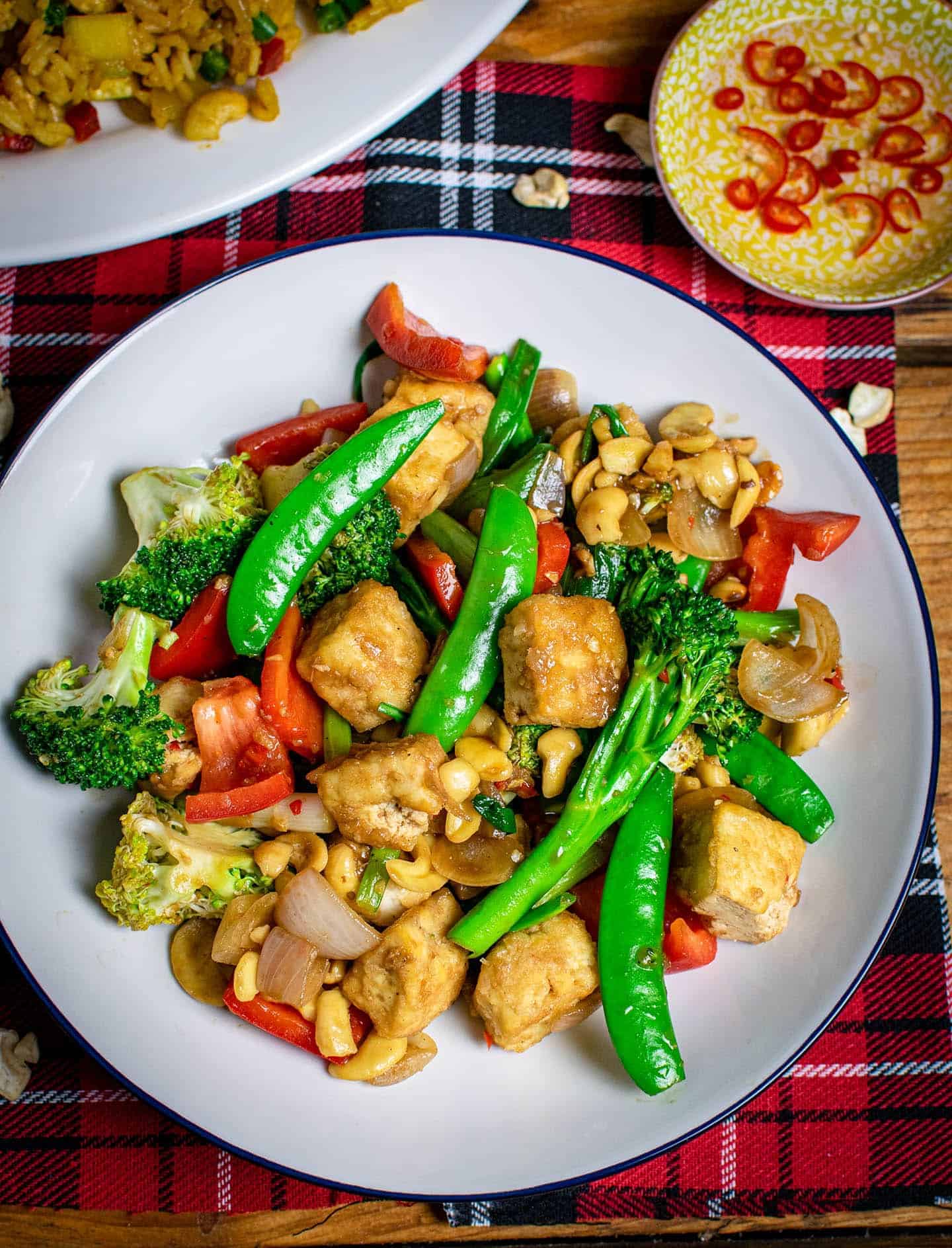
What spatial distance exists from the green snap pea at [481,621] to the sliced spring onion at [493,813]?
17cm

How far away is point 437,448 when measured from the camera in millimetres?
2719

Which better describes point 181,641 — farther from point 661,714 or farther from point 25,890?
point 661,714

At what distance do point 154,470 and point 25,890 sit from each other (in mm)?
1165

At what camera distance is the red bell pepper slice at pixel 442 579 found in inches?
106

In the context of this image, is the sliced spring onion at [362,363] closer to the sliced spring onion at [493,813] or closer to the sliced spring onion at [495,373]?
the sliced spring onion at [495,373]

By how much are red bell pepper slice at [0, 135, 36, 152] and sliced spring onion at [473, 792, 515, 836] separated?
2.28 metres

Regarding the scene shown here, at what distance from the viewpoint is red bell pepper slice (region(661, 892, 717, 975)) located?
2725mm

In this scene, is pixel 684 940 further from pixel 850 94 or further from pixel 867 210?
pixel 850 94

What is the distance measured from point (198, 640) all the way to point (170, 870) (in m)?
0.60

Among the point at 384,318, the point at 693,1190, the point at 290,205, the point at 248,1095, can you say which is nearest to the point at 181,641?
the point at 384,318

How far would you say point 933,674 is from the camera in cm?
283

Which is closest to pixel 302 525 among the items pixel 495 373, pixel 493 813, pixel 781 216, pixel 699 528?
pixel 495 373

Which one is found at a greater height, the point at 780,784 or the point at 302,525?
the point at 302,525

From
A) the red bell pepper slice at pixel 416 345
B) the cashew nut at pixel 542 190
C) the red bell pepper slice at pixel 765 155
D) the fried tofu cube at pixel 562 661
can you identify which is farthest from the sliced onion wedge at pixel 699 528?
the red bell pepper slice at pixel 765 155
